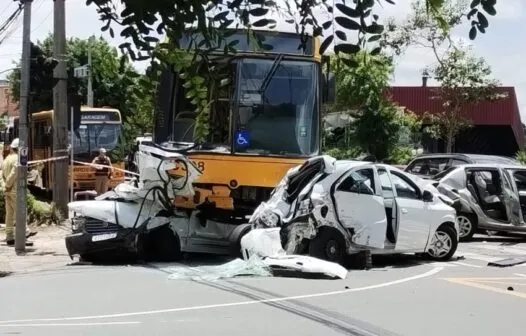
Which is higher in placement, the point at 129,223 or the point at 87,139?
the point at 87,139

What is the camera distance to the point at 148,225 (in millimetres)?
12438

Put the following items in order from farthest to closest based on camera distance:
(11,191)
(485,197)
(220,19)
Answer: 1. (485,197)
2. (11,191)
3. (220,19)

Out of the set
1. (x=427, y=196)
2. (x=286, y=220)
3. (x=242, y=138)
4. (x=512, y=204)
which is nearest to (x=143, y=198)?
(x=242, y=138)

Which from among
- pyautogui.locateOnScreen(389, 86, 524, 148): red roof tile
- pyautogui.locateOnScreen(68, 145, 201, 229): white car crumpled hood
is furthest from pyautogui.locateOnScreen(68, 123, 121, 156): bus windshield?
pyautogui.locateOnScreen(389, 86, 524, 148): red roof tile

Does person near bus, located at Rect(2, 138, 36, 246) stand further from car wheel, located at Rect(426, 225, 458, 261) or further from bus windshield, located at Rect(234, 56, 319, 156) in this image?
car wheel, located at Rect(426, 225, 458, 261)

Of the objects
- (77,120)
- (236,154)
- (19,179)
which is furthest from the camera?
(77,120)

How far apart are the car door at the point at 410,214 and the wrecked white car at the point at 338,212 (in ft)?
0.05

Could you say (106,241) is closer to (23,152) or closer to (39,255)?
(39,255)

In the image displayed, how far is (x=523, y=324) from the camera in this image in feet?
27.5

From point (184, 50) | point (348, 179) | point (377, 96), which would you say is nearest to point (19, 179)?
point (348, 179)

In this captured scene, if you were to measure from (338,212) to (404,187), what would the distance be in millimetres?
1671

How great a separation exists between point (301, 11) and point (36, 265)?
10.6m

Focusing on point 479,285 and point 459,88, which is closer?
point 479,285

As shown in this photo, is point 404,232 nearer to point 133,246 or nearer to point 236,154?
point 236,154
